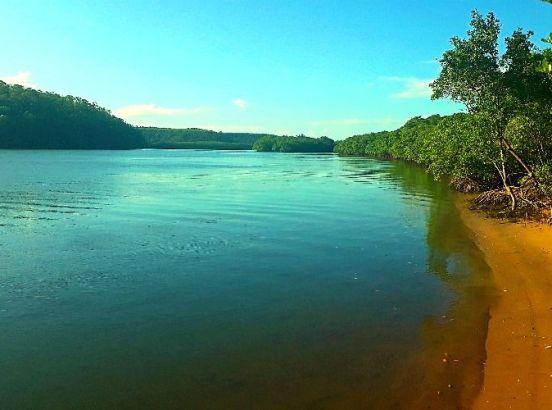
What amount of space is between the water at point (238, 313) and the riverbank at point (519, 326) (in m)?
0.40

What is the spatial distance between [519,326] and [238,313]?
21.6ft

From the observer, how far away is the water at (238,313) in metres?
8.23

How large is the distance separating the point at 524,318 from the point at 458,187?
3090cm

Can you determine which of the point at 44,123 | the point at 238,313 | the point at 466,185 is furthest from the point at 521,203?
the point at 44,123

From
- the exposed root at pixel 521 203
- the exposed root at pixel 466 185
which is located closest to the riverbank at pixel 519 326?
the exposed root at pixel 521 203

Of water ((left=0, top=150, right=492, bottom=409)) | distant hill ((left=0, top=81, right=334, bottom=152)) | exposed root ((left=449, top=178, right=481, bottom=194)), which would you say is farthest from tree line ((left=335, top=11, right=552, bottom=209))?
distant hill ((left=0, top=81, right=334, bottom=152))

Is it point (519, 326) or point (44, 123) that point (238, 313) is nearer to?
point (519, 326)

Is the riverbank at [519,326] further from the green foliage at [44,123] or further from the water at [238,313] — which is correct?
the green foliage at [44,123]

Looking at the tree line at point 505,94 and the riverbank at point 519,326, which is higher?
the tree line at point 505,94

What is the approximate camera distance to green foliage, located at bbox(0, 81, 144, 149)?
153750 mm

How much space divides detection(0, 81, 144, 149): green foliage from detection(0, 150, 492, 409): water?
149 metres

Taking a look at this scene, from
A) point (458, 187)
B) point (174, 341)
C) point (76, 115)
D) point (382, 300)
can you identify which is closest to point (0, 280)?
point (174, 341)

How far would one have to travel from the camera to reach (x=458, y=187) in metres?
40.1

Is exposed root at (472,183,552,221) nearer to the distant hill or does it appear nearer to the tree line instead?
the tree line
